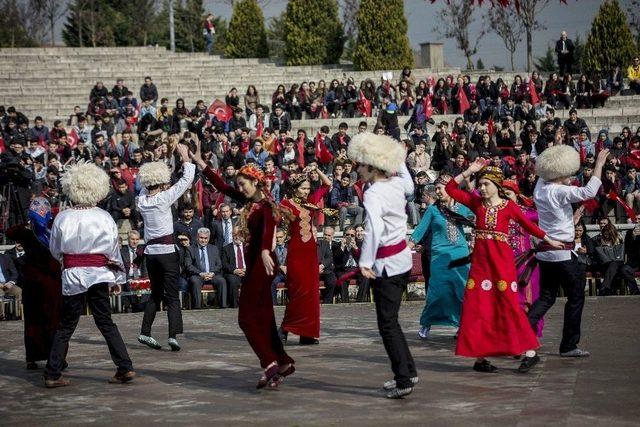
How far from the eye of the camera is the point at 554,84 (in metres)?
32.5

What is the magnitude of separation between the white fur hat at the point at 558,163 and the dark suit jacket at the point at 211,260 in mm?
8174

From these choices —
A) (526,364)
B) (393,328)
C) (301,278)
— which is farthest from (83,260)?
(526,364)

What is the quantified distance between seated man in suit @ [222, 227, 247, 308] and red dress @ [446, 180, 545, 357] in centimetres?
783

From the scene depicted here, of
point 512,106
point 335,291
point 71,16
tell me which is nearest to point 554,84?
point 512,106

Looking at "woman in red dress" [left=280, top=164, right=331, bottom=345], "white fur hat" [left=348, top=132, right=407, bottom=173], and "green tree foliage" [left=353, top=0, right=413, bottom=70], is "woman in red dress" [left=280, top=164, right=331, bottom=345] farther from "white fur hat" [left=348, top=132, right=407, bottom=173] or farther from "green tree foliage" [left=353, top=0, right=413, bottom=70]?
"green tree foliage" [left=353, top=0, right=413, bottom=70]

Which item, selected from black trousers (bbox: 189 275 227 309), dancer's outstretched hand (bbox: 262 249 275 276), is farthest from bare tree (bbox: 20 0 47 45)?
dancer's outstretched hand (bbox: 262 249 275 276)

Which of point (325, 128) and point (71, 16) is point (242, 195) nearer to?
point (325, 128)

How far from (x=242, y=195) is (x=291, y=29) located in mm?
32209

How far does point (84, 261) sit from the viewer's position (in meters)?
10.3

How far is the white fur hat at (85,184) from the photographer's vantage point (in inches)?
411

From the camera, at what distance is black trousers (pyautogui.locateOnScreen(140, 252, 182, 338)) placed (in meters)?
12.4

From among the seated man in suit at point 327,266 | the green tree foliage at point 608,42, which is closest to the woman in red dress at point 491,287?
the seated man in suit at point 327,266

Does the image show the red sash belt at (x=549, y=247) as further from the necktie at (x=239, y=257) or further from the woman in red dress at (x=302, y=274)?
the necktie at (x=239, y=257)

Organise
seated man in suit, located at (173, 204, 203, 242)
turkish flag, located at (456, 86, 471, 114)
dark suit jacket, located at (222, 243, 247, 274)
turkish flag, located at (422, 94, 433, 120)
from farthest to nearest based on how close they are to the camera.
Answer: turkish flag, located at (456, 86, 471, 114), turkish flag, located at (422, 94, 433, 120), seated man in suit, located at (173, 204, 203, 242), dark suit jacket, located at (222, 243, 247, 274)
